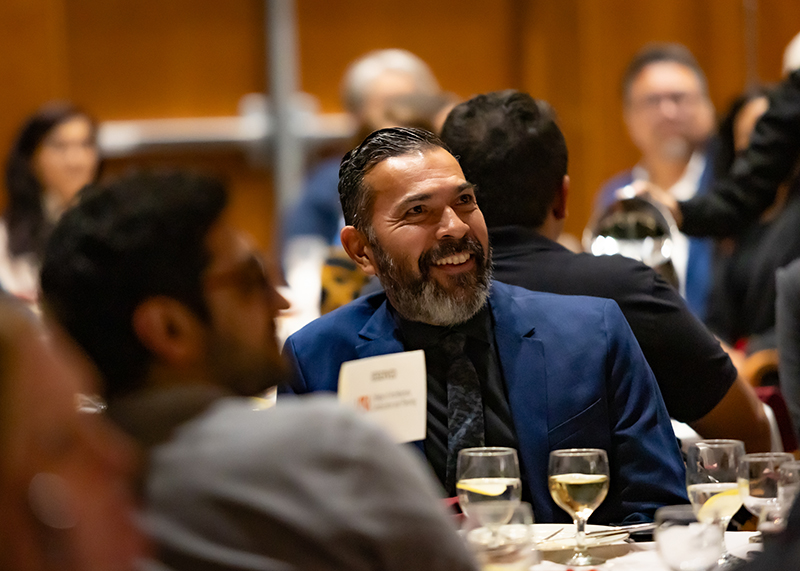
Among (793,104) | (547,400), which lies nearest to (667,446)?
(547,400)

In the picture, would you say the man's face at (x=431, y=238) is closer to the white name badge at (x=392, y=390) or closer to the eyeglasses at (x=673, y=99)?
the white name badge at (x=392, y=390)

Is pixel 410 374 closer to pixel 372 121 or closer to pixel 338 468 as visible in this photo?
pixel 338 468

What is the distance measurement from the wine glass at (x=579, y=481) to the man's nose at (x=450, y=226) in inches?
22.8

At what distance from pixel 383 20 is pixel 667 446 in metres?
5.23

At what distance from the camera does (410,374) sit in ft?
6.56

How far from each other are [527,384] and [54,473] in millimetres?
1240

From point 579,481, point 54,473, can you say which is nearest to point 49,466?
point 54,473

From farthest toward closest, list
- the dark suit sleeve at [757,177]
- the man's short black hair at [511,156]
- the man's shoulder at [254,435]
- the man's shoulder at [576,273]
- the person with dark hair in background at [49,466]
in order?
the dark suit sleeve at [757,177]
the man's short black hair at [511,156]
the man's shoulder at [576,273]
the man's shoulder at [254,435]
the person with dark hair in background at [49,466]

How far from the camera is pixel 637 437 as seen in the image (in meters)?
1.97

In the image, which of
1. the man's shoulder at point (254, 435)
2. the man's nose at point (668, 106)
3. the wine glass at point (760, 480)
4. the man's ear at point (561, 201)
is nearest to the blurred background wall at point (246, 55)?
the man's nose at point (668, 106)

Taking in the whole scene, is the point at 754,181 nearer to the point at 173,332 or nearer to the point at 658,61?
the point at 658,61

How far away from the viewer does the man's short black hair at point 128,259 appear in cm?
110

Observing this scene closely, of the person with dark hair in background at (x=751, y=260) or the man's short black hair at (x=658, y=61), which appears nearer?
the person with dark hair in background at (x=751, y=260)

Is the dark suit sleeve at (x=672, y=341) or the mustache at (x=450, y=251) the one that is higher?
the mustache at (x=450, y=251)
